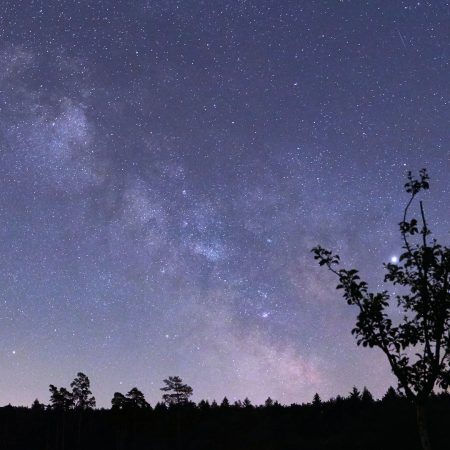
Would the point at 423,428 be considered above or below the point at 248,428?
above

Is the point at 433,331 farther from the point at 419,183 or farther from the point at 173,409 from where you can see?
the point at 173,409

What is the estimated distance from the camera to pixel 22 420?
128375mm

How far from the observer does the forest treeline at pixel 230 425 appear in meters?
79.9

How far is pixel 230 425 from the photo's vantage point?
104 meters

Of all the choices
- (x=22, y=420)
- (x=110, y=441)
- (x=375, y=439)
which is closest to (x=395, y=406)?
(x=375, y=439)

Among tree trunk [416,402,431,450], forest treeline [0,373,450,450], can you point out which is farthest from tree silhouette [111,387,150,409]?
tree trunk [416,402,431,450]

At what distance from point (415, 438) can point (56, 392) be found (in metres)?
60.9

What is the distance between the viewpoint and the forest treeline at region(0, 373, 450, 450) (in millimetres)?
79875

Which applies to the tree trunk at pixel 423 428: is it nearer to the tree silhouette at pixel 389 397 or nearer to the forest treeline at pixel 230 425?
the forest treeline at pixel 230 425

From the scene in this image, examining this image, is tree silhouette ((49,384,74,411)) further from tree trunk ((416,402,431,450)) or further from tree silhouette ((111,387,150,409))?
tree trunk ((416,402,431,450))

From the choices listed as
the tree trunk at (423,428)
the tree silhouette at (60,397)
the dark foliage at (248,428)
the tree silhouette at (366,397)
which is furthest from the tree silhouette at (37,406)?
the tree trunk at (423,428)

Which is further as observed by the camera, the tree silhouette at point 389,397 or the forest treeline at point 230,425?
the tree silhouette at point 389,397

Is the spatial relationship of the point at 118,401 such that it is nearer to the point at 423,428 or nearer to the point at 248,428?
the point at 248,428

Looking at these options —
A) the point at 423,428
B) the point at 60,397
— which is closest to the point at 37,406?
the point at 60,397
